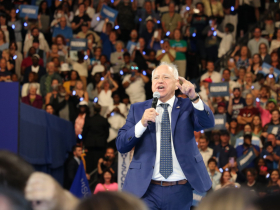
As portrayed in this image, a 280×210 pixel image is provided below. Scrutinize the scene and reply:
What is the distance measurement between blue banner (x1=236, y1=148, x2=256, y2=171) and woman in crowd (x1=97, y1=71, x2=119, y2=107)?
352 centimetres

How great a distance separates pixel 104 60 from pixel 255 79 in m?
3.70

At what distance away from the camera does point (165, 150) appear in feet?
13.1

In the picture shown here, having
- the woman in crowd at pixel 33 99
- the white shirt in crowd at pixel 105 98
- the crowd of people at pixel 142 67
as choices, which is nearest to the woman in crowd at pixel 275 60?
the crowd of people at pixel 142 67

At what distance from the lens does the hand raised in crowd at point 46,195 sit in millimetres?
1359

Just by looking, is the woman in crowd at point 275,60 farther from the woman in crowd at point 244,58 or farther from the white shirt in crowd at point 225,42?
the white shirt in crowd at point 225,42

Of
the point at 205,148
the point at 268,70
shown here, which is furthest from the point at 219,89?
the point at 205,148

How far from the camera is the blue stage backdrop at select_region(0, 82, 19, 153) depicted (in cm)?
637

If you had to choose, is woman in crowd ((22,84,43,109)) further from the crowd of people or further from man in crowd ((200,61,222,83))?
man in crowd ((200,61,222,83))

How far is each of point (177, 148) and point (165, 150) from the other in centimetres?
10

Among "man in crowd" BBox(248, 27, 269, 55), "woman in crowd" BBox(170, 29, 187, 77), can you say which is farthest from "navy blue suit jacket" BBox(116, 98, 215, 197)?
"man in crowd" BBox(248, 27, 269, 55)

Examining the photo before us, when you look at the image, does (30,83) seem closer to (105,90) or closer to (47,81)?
(47,81)

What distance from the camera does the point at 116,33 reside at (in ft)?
44.4

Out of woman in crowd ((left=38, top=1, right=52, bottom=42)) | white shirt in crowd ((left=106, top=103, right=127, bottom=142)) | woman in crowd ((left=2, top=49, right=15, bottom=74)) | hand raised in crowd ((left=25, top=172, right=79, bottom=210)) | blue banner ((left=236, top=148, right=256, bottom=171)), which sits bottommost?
blue banner ((left=236, top=148, right=256, bottom=171))

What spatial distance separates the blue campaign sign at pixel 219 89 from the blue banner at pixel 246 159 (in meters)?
1.71
